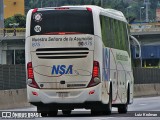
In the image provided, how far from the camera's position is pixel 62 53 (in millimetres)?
24484

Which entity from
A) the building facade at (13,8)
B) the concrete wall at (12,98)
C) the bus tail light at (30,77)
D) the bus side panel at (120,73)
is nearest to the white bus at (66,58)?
the bus tail light at (30,77)

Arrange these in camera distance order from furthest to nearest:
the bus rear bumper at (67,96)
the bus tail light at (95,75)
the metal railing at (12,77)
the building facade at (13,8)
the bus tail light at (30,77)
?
the building facade at (13,8), the metal railing at (12,77), the bus tail light at (30,77), the bus tail light at (95,75), the bus rear bumper at (67,96)

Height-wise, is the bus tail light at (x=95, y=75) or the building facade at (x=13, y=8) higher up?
the bus tail light at (x=95, y=75)

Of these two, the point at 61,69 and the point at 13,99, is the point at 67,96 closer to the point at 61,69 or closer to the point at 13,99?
the point at 61,69

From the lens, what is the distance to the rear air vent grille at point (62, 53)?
24.5 metres

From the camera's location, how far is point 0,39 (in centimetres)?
10319

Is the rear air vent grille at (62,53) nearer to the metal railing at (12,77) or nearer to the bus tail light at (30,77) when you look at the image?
the bus tail light at (30,77)

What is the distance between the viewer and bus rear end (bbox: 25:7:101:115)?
2442cm

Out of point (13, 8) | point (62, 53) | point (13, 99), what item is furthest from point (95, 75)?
point (13, 8)

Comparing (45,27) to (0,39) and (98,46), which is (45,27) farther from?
(0,39)

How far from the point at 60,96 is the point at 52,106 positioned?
0.43 meters

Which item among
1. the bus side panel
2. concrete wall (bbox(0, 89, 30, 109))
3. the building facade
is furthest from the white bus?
the building facade

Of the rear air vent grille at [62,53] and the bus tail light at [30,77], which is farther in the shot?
the bus tail light at [30,77]

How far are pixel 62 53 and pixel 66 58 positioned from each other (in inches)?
7.8
